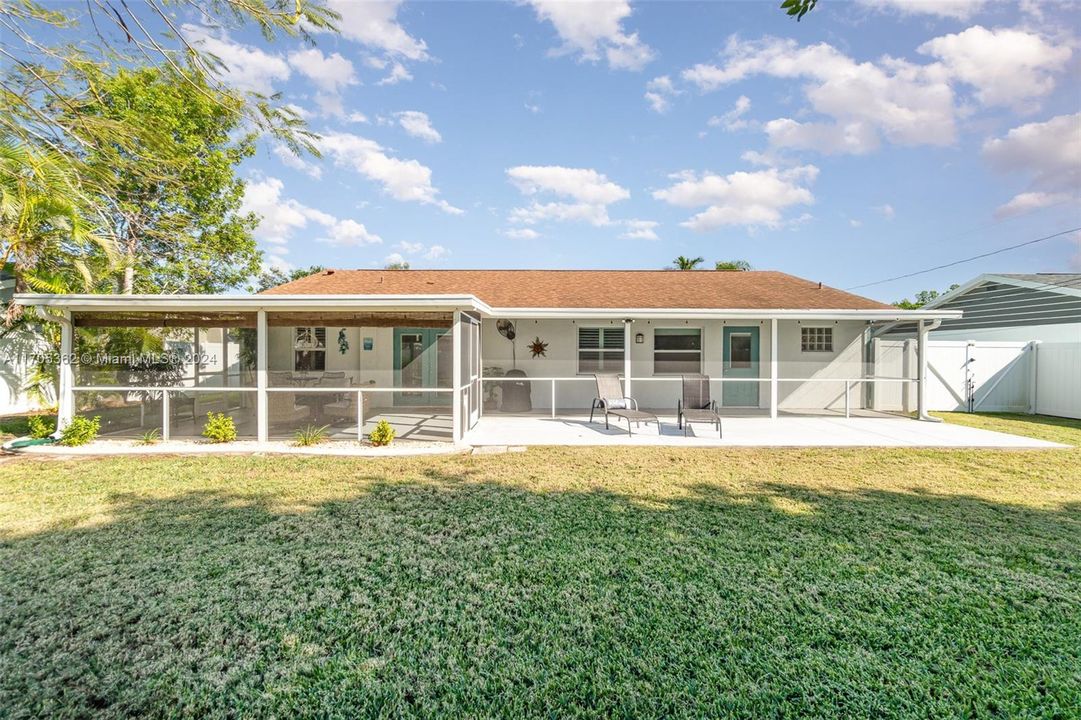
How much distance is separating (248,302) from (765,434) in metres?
8.82

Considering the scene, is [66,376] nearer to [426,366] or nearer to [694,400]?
[426,366]

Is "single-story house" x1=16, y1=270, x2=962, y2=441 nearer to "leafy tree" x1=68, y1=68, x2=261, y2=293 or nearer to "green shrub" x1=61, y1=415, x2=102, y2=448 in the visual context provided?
"green shrub" x1=61, y1=415, x2=102, y2=448

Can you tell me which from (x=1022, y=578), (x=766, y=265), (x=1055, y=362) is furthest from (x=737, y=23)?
(x=766, y=265)

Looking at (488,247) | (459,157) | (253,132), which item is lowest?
(253,132)

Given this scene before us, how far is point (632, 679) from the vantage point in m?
2.20

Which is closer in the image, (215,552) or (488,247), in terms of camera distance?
(215,552)

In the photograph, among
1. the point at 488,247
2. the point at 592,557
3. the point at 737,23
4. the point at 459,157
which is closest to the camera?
the point at 592,557

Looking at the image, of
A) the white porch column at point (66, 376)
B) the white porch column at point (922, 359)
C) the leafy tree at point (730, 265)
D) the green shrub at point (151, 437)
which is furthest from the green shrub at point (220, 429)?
the leafy tree at point (730, 265)

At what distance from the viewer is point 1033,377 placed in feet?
38.9

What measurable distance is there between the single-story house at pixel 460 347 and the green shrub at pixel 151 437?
0.15 metres

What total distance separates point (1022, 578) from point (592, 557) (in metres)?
2.88

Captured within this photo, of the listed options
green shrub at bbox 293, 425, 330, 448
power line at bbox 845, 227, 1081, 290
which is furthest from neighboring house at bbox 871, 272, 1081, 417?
green shrub at bbox 293, 425, 330, 448

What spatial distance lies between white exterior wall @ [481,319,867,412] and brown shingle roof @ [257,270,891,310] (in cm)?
57

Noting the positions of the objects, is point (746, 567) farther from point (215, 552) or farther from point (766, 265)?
point (766, 265)
